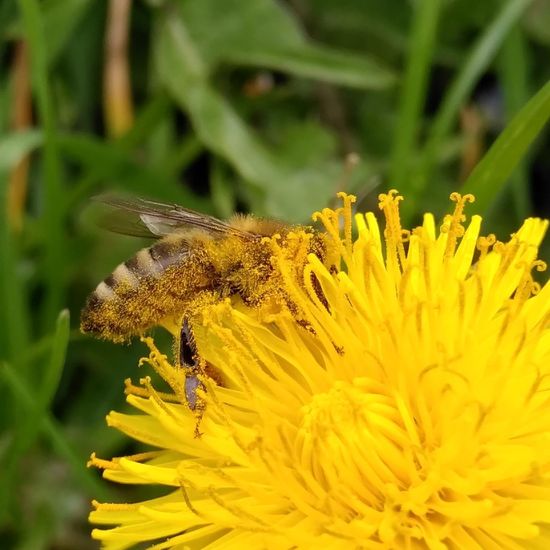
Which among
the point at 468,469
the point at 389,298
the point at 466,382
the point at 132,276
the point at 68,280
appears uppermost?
the point at 68,280

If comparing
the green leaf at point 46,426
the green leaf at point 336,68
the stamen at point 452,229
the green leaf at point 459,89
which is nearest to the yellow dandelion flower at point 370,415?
the stamen at point 452,229

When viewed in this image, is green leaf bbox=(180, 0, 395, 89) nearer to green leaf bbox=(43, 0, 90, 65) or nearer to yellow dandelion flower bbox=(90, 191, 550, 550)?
green leaf bbox=(43, 0, 90, 65)

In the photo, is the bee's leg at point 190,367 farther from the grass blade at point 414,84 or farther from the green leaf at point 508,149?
the grass blade at point 414,84

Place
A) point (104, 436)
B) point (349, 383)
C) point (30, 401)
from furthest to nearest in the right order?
point (104, 436) < point (30, 401) < point (349, 383)

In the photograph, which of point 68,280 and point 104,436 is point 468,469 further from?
point 68,280

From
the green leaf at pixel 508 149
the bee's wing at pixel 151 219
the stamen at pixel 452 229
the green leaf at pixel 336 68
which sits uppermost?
the green leaf at pixel 336 68

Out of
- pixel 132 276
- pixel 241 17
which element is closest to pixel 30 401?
pixel 132 276

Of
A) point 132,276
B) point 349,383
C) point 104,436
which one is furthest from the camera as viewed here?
point 104,436
